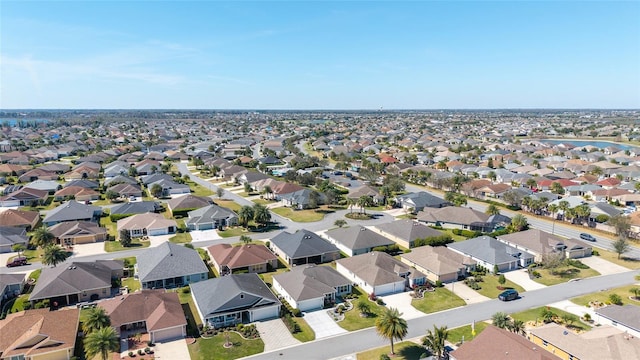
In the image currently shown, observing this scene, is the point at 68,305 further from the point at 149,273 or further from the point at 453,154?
the point at 453,154

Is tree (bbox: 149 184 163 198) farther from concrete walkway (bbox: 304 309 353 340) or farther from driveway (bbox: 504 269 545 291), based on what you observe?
driveway (bbox: 504 269 545 291)

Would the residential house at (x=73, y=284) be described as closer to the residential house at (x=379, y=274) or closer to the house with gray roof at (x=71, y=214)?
the house with gray roof at (x=71, y=214)

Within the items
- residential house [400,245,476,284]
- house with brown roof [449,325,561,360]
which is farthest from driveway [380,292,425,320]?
house with brown roof [449,325,561,360]

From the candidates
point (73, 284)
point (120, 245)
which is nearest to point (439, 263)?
point (73, 284)

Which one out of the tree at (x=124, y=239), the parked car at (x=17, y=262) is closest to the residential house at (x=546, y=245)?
the tree at (x=124, y=239)

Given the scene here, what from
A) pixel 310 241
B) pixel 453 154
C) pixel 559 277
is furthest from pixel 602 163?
pixel 310 241

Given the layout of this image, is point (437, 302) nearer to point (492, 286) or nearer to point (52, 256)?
point (492, 286)
